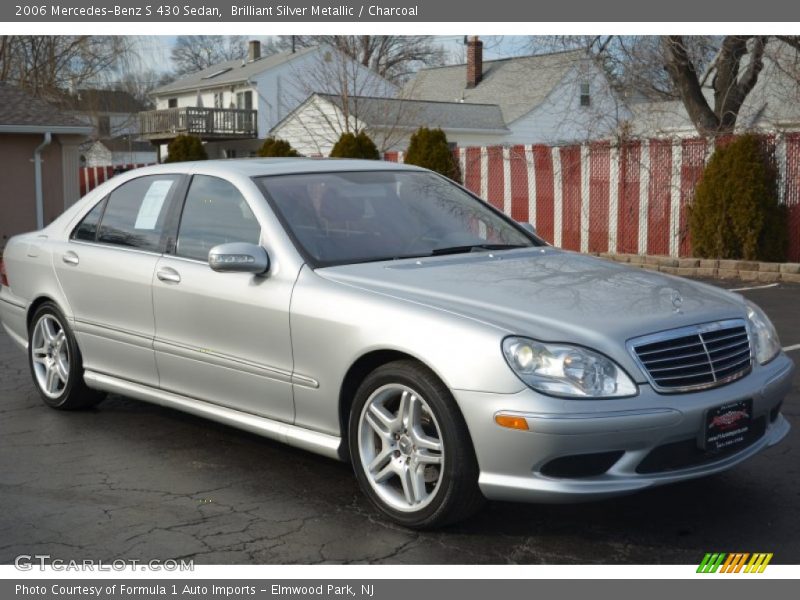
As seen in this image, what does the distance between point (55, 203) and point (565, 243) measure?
12224 millimetres

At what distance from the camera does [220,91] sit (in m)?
53.2

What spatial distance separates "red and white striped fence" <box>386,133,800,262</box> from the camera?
1692 cm

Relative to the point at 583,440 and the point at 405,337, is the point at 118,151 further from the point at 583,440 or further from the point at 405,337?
the point at 583,440

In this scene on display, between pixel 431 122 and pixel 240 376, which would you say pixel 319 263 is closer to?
pixel 240 376

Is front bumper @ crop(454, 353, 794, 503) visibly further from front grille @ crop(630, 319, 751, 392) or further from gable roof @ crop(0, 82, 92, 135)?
gable roof @ crop(0, 82, 92, 135)

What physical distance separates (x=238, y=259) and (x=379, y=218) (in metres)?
0.85

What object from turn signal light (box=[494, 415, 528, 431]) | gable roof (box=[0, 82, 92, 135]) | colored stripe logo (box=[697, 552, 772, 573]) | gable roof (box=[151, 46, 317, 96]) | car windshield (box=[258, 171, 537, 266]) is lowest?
colored stripe logo (box=[697, 552, 772, 573])

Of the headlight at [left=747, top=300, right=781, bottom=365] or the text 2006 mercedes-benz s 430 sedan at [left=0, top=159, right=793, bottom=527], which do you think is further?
→ the headlight at [left=747, top=300, right=781, bottom=365]

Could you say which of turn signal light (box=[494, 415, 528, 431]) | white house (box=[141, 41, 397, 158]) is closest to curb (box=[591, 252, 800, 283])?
turn signal light (box=[494, 415, 528, 431])

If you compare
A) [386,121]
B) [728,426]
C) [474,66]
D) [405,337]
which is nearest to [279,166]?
[405,337]

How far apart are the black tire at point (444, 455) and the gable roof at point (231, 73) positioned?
46878 millimetres

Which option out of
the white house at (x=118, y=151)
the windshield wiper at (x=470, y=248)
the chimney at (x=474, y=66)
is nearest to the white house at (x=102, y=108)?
the white house at (x=118, y=151)

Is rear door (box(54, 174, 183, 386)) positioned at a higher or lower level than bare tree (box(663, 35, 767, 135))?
lower

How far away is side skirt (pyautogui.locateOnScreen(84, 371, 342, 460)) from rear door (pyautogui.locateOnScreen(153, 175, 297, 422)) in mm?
43
